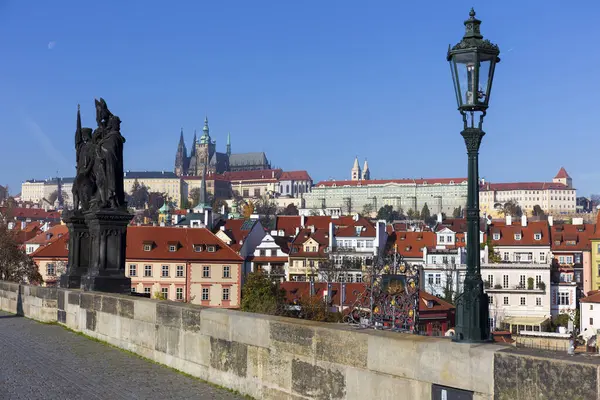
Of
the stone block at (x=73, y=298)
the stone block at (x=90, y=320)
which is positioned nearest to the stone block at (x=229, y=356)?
the stone block at (x=90, y=320)

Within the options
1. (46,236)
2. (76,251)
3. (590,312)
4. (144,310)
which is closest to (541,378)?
(144,310)

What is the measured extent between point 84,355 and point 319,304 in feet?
123

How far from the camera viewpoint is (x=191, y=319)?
9945 mm

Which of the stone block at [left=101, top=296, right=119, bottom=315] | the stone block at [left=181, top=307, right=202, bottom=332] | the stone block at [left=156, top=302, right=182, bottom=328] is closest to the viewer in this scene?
the stone block at [left=181, top=307, right=202, bottom=332]

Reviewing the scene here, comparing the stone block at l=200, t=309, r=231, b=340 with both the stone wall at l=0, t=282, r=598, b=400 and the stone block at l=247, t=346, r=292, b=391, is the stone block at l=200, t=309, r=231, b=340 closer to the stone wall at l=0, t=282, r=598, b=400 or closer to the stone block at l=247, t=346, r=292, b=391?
the stone wall at l=0, t=282, r=598, b=400

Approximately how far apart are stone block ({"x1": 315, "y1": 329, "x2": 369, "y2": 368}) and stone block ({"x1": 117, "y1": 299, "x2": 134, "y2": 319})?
5164mm

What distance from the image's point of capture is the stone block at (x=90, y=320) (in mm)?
13980

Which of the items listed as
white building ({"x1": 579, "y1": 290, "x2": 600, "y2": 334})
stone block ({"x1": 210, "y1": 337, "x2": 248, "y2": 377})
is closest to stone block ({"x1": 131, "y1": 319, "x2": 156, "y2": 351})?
stone block ({"x1": 210, "y1": 337, "x2": 248, "y2": 377})

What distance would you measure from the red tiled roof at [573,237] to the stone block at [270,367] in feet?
243

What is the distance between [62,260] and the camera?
214ft

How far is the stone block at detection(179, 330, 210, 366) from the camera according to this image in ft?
31.3

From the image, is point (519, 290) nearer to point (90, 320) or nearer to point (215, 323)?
point (90, 320)

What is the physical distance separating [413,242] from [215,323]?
76474mm

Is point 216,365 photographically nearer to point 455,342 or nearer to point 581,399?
point 455,342
